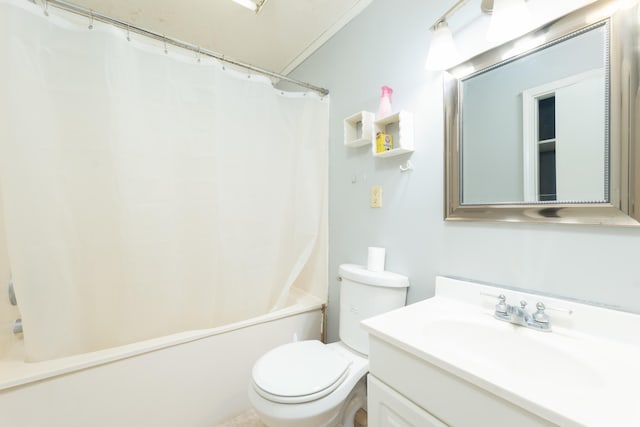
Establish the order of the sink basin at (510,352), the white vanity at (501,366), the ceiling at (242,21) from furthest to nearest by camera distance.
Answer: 1. the ceiling at (242,21)
2. the sink basin at (510,352)
3. the white vanity at (501,366)

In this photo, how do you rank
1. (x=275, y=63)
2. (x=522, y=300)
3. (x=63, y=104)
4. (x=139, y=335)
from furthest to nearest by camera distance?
(x=275, y=63) < (x=139, y=335) < (x=63, y=104) < (x=522, y=300)

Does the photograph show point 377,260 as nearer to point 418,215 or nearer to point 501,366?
point 418,215

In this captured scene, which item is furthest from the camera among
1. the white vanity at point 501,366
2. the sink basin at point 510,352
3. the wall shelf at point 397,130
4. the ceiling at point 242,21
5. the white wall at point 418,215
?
the ceiling at point 242,21

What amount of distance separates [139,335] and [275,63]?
2009 mm

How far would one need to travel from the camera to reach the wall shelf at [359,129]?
142cm

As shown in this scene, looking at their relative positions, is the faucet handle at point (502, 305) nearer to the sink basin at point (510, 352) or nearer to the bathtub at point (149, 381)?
the sink basin at point (510, 352)

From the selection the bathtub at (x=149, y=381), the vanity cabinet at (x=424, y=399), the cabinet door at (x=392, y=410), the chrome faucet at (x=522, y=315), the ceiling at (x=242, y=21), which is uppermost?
the ceiling at (x=242, y=21)

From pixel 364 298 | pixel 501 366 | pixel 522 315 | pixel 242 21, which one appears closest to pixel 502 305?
pixel 522 315

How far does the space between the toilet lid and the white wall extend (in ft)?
1.51

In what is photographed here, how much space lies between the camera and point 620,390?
0.55 meters

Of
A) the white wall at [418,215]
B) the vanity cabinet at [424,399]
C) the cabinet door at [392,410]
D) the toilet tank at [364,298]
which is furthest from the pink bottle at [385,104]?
the cabinet door at [392,410]

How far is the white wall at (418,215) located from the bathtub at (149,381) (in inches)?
22.8

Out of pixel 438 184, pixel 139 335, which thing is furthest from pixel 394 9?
pixel 139 335

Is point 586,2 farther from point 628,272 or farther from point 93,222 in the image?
point 93,222
